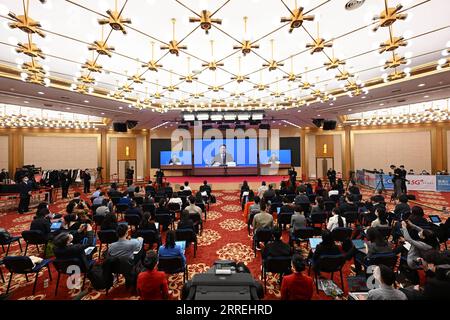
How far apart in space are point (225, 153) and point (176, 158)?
423cm

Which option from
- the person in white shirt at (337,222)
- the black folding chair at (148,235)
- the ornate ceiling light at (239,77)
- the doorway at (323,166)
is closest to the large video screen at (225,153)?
the doorway at (323,166)

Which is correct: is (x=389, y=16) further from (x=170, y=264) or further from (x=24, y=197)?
(x=24, y=197)

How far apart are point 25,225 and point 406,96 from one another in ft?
53.1

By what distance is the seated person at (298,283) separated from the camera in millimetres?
2688

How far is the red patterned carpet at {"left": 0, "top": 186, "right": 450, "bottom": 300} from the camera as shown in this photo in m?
3.80

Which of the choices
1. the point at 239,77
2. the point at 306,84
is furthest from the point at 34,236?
the point at 306,84

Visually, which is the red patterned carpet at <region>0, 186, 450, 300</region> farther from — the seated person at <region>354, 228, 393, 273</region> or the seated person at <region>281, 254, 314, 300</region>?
the seated person at <region>281, 254, 314, 300</region>

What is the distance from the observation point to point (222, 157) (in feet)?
60.4

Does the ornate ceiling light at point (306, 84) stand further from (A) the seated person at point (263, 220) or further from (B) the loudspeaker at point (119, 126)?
(B) the loudspeaker at point (119, 126)

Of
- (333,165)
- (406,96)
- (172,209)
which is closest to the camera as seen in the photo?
(172,209)

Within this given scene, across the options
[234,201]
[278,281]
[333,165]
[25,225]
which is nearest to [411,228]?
[278,281]
